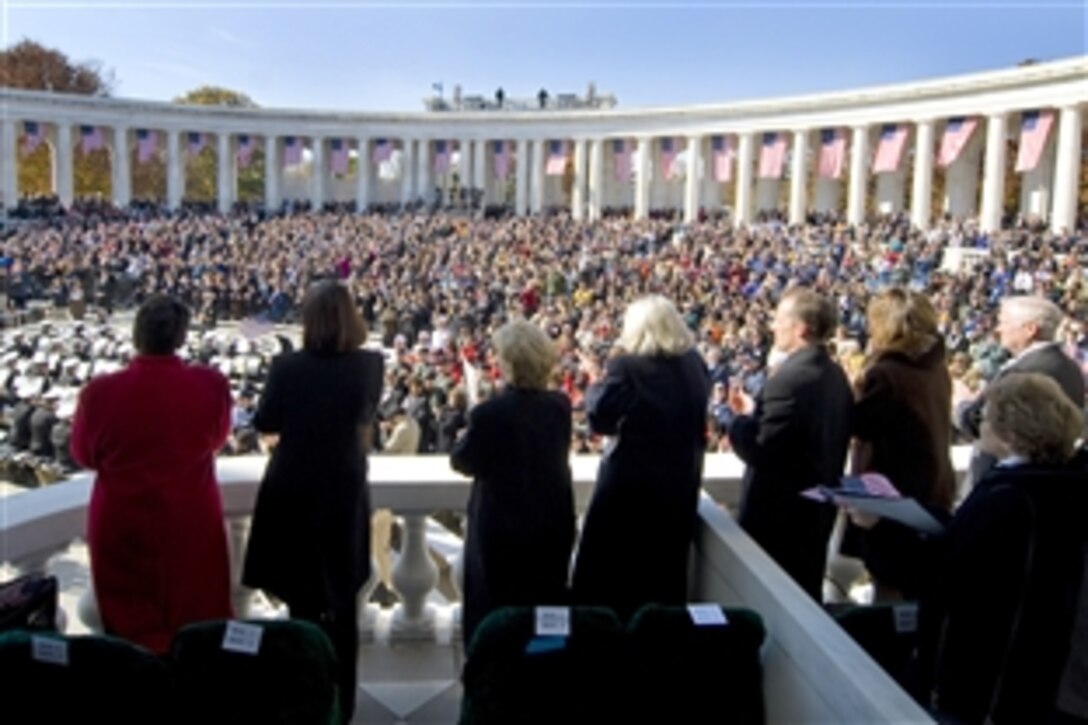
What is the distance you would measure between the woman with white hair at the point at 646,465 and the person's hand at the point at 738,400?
7.78m

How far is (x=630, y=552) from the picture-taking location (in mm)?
5035

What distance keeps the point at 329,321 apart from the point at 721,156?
2694 inches

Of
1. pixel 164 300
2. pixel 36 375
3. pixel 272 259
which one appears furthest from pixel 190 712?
pixel 272 259

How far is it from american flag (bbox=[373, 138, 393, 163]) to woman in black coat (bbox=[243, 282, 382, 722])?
78.6 metres

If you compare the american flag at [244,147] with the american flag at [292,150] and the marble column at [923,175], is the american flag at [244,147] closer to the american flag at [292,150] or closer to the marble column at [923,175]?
the american flag at [292,150]

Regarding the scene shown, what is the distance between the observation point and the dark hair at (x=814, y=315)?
5090 millimetres

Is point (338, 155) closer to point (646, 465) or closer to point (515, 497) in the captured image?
point (646, 465)

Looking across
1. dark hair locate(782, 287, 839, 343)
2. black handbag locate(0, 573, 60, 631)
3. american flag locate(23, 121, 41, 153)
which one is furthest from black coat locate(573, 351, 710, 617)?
american flag locate(23, 121, 41, 153)

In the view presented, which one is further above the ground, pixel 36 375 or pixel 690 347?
pixel 690 347

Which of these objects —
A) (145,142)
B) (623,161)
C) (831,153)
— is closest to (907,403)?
(831,153)

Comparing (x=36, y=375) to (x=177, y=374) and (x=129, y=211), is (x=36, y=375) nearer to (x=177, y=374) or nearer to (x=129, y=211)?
(x=177, y=374)

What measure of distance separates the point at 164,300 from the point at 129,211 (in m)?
65.4

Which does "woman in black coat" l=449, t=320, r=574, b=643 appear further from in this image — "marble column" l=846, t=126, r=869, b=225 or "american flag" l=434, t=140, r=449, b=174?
"american flag" l=434, t=140, r=449, b=174

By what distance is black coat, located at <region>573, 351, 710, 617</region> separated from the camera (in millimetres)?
4949
